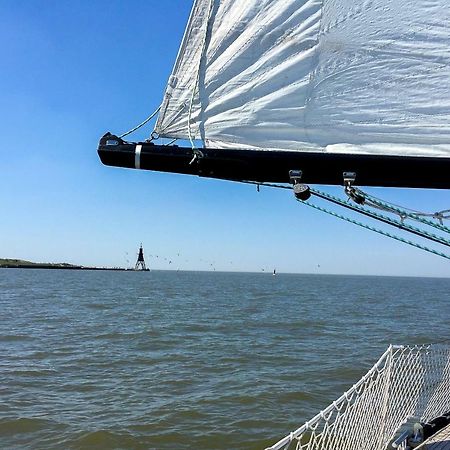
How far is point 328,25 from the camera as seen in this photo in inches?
114

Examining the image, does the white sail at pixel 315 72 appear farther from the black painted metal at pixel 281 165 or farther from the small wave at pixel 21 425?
the small wave at pixel 21 425

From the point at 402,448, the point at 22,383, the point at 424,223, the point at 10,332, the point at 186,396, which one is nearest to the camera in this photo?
the point at 424,223

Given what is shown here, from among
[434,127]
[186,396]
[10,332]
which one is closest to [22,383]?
[186,396]

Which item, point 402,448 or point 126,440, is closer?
point 402,448

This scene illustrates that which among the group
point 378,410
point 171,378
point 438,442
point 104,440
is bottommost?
point 104,440

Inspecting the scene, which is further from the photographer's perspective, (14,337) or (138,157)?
(14,337)

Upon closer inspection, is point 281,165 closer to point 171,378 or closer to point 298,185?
point 298,185

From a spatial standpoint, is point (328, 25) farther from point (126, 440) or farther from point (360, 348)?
point (360, 348)

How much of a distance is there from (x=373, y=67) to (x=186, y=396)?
28.2 ft

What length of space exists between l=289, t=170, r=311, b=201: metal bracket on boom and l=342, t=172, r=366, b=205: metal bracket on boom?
219mm

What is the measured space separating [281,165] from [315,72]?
0.59 metres

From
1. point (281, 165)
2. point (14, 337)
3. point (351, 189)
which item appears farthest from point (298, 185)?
point (14, 337)

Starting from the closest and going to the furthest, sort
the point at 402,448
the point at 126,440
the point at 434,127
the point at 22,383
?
the point at 434,127, the point at 402,448, the point at 126,440, the point at 22,383

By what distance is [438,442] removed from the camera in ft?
14.8
